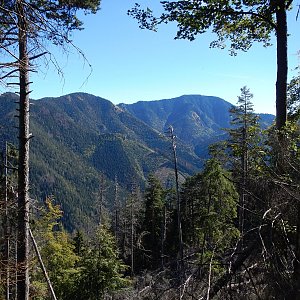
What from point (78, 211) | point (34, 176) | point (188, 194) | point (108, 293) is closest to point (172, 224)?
point (188, 194)

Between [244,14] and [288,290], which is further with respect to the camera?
[244,14]

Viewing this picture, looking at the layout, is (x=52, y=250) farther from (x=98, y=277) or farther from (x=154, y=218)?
(x=154, y=218)

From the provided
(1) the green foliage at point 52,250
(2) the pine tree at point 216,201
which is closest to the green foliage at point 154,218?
(1) the green foliage at point 52,250

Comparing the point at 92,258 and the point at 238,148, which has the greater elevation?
the point at 238,148

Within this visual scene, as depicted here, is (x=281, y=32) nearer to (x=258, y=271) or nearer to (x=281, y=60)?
(x=281, y=60)

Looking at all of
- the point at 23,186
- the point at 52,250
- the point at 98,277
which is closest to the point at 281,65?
the point at 23,186

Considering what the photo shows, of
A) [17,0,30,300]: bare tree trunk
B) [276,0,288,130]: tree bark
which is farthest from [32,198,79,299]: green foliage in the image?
[276,0,288,130]: tree bark

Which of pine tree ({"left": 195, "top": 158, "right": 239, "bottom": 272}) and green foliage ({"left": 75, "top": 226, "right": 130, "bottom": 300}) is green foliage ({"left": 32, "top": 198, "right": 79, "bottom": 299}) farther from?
pine tree ({"left": 195, "top": 158, "right": 239, "bottom": 272})

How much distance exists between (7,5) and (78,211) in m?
168

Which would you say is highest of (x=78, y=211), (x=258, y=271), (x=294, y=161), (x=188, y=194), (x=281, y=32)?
(x=281, y=32)

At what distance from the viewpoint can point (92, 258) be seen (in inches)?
644

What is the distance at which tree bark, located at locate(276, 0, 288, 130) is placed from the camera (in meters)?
5.34

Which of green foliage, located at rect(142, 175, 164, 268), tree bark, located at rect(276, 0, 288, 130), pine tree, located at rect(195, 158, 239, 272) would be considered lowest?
green foliage, located at rect(142, 175, 164, 268)

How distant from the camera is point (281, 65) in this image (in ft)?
18.1
